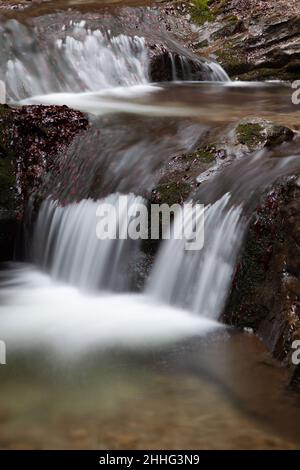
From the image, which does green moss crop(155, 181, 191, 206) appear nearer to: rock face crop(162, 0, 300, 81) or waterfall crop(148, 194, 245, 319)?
waterfall crop(148, 194, 245, 319)

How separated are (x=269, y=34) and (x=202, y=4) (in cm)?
271

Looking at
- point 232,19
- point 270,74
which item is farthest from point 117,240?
point 232,19

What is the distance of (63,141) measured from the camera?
7754 millimetres

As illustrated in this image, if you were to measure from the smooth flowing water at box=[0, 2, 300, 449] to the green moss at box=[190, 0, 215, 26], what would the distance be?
5.59 metres

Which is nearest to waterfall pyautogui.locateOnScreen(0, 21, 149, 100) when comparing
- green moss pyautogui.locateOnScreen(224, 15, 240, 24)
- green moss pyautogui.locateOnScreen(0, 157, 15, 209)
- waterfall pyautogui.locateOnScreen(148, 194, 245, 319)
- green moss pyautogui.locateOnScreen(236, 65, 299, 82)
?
green moss pyautogui.locateOnScreen(236, 65, 299, 82)

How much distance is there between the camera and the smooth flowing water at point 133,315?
352 cm

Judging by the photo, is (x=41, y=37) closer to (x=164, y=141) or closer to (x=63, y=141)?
(x=63, y=141)

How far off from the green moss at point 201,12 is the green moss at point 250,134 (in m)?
9.09

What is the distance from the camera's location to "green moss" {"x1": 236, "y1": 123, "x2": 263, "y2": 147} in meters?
6.17

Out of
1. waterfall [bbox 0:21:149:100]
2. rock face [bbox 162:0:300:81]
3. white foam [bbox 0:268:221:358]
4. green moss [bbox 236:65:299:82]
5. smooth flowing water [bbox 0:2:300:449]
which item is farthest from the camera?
rock face [bbox 162:0:300:81]

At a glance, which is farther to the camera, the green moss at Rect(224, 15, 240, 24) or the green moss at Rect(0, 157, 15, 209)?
the green moss at Rect(224, 15, 240, 24)

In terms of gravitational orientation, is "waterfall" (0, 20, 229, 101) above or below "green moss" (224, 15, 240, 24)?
below

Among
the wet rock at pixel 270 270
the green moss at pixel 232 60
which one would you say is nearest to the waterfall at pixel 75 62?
the green moss at pixel 232 60
